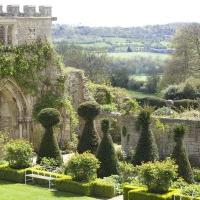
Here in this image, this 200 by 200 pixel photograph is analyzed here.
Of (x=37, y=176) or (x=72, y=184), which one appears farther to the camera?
(x=37, y=176)

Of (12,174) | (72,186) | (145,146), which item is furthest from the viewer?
(145,146)

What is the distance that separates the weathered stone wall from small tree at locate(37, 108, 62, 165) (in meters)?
4.33

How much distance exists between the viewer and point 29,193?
21.8 meters

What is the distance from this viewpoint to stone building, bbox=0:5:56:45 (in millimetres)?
30828

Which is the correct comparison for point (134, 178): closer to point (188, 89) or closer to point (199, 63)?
point (188, 89)

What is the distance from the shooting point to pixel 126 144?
94.0ft

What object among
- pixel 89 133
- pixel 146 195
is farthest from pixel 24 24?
pixel 146 195

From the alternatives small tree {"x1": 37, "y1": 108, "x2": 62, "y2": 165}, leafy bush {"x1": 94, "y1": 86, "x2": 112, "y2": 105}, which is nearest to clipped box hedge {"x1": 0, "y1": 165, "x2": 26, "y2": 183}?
small tree {"x1": 37, "y1": 108, "x2": 62, "y2": 165}

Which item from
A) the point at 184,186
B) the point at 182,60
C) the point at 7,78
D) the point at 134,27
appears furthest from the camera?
the point at 134,27

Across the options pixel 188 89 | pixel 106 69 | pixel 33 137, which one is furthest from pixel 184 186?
pixel 106 69

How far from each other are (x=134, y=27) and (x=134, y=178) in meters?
135

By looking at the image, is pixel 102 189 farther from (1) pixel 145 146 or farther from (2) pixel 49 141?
(2) pixel 49 141

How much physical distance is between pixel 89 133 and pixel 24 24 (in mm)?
8985

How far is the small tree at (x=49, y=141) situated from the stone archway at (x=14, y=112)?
5.48 metres
